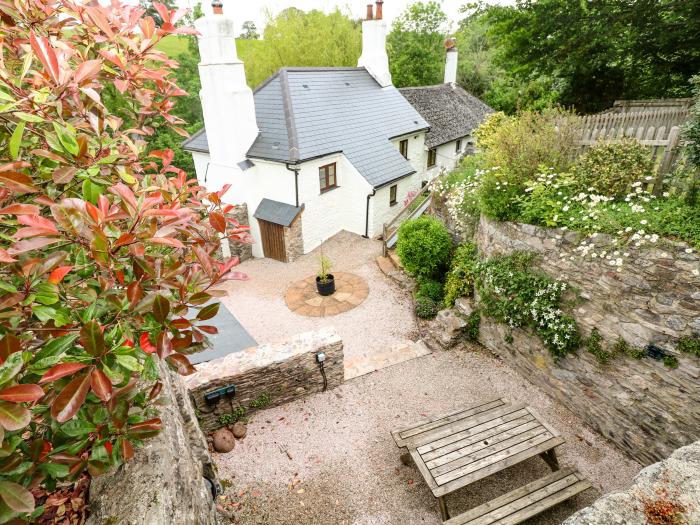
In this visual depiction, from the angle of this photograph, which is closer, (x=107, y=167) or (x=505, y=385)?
(x=107, y=167)

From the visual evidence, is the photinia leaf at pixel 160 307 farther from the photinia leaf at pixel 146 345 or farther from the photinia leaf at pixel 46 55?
the photinia leaf at pixel 46 55

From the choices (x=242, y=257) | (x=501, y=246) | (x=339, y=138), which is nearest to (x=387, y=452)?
(x=501, y=246)

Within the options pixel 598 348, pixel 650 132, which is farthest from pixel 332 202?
pixel 598 348

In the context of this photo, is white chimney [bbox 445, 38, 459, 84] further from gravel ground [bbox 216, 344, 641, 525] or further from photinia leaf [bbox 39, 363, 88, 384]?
photinia leaf [bbox 39, 363, 88, 384]

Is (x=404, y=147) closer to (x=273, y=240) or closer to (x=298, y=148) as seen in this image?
(x=298, y=148)

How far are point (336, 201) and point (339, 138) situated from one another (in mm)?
2469

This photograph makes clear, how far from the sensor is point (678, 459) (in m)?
3.16

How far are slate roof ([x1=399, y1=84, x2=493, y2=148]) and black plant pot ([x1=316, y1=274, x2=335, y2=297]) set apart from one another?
11.4 meters

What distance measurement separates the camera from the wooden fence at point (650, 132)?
239 inches

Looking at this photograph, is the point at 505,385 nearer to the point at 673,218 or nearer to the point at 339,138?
the point at 673,218

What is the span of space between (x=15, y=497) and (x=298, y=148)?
1248 cm

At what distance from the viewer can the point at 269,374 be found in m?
6.70

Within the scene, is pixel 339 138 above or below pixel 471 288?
above

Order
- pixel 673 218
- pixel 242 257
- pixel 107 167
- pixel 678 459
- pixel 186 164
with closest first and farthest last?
pixel 107 167, pixel 678 459, pixel 673 218, pixel 242 257, pixel 186 164
